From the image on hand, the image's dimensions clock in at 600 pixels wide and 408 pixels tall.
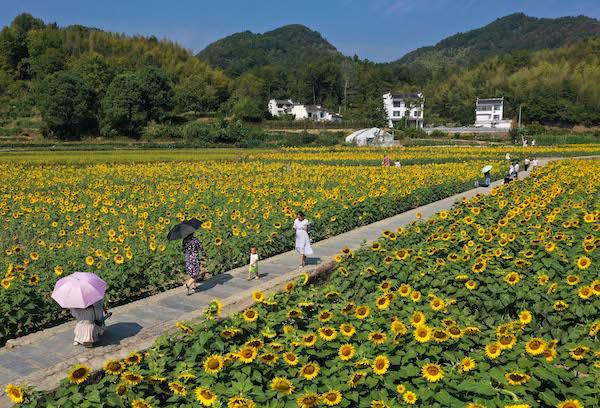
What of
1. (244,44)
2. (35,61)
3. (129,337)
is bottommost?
(129,337)

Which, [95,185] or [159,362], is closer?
[159,362]

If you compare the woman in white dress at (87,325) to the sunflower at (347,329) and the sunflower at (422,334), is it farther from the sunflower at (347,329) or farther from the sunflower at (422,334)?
the sunflower at (422,334)

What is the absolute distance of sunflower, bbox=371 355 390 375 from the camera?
3156mm

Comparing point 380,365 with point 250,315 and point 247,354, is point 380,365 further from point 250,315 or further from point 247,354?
point 250,315

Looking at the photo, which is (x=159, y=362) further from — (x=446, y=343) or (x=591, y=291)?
(x=591, y=291)

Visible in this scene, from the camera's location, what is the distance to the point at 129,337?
5445mm

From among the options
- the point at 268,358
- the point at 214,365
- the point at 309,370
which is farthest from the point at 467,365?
the point at 214,365

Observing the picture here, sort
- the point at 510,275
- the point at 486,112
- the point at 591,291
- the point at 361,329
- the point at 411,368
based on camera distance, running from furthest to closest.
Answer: the point at 486,112
the point at 510,275
the point at 591,291
the point at 361,329
the point at 411,368

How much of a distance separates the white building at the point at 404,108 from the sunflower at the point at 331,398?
91.6 metres

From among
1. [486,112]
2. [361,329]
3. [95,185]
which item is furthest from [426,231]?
[486,112]

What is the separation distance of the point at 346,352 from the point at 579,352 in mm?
1584

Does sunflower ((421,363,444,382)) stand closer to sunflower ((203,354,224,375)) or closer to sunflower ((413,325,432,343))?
sunflower ((413,325,432,343))

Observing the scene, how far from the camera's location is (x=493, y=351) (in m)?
3.33

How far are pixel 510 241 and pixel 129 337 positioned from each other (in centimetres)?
453
